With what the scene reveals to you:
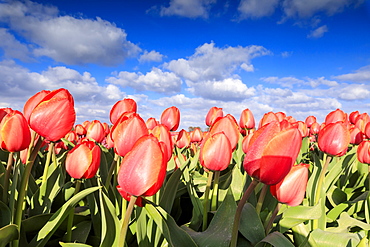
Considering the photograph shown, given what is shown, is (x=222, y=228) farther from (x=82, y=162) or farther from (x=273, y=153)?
(x=82, y=162)

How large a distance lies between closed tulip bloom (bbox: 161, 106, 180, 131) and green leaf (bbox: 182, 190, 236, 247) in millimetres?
1081

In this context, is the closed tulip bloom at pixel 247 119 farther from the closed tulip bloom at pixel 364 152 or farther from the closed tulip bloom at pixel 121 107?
the closed tulip bloom at pixel 121 107

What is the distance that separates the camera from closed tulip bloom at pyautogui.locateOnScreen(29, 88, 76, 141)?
1.22 m

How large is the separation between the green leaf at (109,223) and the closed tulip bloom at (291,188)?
0.72m

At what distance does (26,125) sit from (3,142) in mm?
156

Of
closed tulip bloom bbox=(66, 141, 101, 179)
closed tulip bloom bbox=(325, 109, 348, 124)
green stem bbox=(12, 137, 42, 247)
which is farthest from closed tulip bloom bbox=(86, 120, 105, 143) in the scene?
closed tulip bloom bbox=(325, 109, 348, 124)

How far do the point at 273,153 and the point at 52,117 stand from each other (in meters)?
0.92

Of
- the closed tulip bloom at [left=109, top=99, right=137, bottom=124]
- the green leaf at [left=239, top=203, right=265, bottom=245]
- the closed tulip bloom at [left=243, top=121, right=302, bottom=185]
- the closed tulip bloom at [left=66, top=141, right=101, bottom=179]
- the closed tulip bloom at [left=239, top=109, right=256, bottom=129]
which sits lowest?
the green leaf at [left=239, top=203, right=265, bottom=245]

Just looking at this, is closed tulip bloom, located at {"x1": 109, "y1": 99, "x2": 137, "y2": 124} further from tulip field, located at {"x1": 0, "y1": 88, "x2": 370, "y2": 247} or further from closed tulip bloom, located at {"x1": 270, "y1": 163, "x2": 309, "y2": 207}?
closed tulip bloom, located at {"x1": 270, "y1": 163, "x2": 309, "y2": 207}

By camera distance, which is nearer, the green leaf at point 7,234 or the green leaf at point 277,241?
the green leaf at point 7,234

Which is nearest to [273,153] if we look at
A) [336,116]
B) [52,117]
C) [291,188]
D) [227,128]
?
[291,188]

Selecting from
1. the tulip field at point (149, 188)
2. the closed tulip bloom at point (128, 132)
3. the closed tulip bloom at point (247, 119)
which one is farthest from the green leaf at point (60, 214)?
the closed tulip bloom at point (247, 119)

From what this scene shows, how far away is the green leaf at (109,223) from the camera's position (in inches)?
49.5

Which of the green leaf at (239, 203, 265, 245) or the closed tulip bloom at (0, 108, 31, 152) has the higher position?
the closed tulip bloom at (0, 108, 31, 152)
